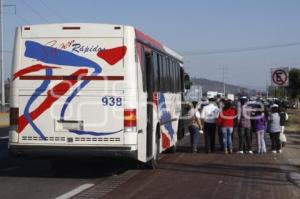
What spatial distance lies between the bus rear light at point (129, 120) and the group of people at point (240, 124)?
7.63m

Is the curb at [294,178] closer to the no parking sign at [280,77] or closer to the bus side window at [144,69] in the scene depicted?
the bus side window at [144,69]

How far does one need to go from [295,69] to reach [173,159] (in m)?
69.4

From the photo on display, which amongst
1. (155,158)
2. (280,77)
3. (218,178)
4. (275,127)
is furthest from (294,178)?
(280,77)

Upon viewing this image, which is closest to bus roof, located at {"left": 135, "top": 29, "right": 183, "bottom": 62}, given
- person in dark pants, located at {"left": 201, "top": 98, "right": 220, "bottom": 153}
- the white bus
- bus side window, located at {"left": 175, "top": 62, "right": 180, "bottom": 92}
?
the white bus

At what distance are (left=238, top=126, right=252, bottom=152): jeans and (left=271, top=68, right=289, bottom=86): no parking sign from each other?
488 centimetres

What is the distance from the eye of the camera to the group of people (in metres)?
19.7

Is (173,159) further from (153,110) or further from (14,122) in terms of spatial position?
(14,122)

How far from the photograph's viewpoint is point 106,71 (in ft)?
41.2

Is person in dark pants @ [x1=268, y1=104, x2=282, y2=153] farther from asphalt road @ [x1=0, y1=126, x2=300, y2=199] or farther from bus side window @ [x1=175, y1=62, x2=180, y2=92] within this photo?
bus side window @ [x1=175, y1=62, x2=180, y2=92]

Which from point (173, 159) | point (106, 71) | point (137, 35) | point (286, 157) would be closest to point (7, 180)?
point (106, 71)

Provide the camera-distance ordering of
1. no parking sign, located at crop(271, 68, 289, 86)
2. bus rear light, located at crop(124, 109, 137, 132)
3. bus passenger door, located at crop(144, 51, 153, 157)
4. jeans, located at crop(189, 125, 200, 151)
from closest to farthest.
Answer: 1. bus rear light, located at crop(124, 109, 137, 132)
2. bus passenger door, located at crop(144, 51, 153, 157)
3. jeans, located at crop(189, 125, 200, 151)
4. no parking sign, located at crop(271, 68, 289, 86)

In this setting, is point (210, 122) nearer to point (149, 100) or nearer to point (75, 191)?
point (149, 100)

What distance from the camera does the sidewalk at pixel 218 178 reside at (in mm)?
11211

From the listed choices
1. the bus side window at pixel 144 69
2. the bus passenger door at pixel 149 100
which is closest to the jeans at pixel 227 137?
the bus passenger door at pixel 149 100
